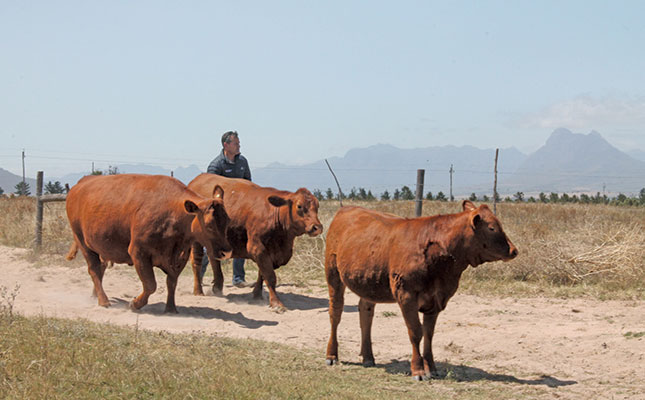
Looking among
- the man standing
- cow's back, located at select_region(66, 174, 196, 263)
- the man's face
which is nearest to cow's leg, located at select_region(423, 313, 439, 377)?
cow's back, located at select_region(66, 174, 196, 263)

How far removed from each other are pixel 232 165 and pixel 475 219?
7.06 m

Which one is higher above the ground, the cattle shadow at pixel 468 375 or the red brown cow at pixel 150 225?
the red brown cow at pixel 150 225

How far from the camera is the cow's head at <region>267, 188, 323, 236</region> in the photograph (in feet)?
34.3

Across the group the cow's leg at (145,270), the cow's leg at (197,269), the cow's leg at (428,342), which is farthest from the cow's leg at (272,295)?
the cow's leg at (428,342)

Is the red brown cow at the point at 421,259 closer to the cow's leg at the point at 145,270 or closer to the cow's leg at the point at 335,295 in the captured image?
the cow's leg at the point at 335,295

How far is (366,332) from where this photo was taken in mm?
7738

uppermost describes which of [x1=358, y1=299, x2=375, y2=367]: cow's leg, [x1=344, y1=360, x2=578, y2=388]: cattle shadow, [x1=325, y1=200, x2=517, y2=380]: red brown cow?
[x1=325, y1=200, x2=517, y2=380]: red brown cow

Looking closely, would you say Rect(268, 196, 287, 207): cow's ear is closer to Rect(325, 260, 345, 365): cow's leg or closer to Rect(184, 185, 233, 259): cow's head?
Rect(184, 185, 233, 259): cow's head

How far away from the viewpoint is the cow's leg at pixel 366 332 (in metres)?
7.68

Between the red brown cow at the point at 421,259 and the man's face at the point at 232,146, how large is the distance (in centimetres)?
591

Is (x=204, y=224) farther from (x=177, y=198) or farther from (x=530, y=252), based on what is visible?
(x=530, y=252)

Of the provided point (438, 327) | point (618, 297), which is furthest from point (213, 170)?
point (618, 297)

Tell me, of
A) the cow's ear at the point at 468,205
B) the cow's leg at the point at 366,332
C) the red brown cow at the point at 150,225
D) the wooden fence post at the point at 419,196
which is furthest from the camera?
the wooden fence post at the point at 419,196

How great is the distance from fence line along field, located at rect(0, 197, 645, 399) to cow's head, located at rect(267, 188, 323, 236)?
1.28 m
